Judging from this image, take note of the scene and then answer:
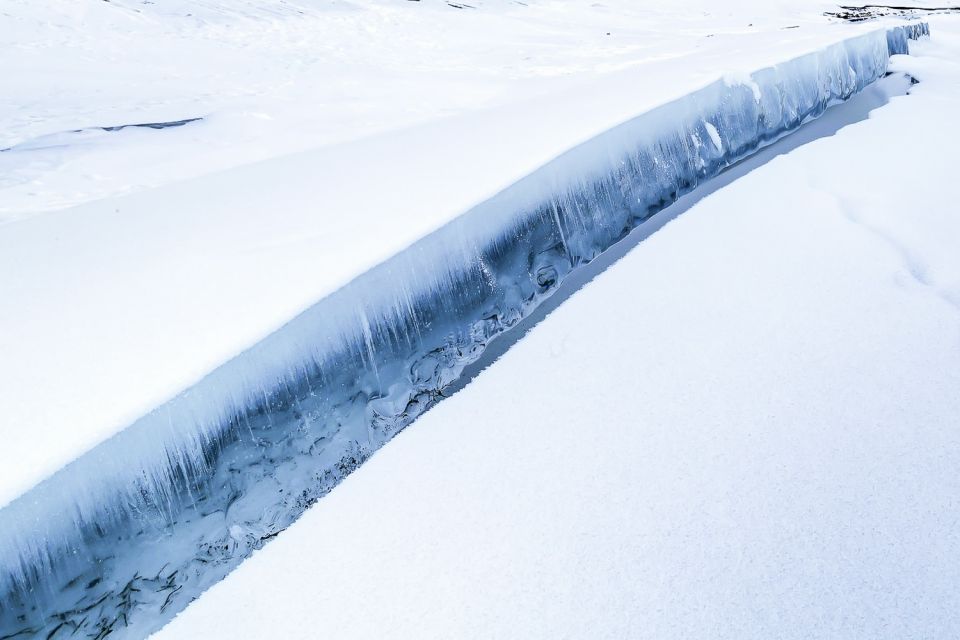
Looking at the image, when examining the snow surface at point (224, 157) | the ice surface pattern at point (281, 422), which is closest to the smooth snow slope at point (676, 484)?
the ice surface pattern at point (281, 422)

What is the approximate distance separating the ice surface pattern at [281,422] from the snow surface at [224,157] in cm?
4

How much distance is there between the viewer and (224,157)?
1.38 metres

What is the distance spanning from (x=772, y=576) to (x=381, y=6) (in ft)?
8.75

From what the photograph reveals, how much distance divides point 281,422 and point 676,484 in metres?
0.50

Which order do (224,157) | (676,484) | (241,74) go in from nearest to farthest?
(676,484) → (224,157) → (241,74)

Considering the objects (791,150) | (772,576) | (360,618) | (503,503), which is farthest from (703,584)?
(791,150)

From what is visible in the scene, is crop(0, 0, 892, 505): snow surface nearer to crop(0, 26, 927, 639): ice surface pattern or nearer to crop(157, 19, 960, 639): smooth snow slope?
crop(0, 26, 927, 639): ice surface pattern

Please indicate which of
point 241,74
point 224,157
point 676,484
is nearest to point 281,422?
point 676,484

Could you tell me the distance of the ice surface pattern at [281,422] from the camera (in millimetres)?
660

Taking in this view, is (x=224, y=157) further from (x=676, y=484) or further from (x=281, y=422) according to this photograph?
(x=676, y=484)

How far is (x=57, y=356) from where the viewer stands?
2.44 feet

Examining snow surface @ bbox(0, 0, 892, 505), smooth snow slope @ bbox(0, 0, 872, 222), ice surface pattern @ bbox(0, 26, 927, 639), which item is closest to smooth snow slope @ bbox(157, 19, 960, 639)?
ice surface pattern @ bbox(0, 26, 927, 639)

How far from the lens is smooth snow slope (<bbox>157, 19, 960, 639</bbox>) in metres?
0.68

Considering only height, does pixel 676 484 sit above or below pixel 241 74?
below
